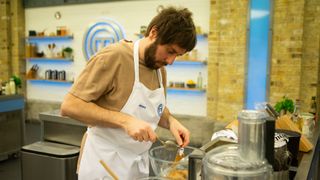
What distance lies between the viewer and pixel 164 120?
1950 mm

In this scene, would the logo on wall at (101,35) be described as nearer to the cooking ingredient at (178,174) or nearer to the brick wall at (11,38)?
the brick wall at (11,38)

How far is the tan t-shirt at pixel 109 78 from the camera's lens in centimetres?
154

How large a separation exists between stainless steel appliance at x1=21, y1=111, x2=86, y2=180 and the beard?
5.69 feet

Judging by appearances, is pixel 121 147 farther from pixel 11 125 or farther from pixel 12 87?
pixel 12 87

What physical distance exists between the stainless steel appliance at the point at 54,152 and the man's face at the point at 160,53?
176cm

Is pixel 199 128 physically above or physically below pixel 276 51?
below

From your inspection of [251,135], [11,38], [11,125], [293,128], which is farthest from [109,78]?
[11,38]

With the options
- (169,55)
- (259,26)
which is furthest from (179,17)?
(259,26)

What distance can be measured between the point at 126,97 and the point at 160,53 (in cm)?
28

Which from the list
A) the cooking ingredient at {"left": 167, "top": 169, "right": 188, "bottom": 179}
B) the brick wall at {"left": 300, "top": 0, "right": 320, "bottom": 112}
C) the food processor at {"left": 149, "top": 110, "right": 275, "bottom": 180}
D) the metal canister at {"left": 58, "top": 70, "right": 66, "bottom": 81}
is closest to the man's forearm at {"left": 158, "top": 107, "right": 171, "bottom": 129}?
the cooking ingredient at {"left": 167, "top": 169, "right": 188, "bottom": 179}

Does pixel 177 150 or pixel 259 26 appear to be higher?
pixel 259 26

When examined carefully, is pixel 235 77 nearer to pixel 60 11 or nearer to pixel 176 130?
pixel 176 130

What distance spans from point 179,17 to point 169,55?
20cm

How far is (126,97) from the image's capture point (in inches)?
63.9
